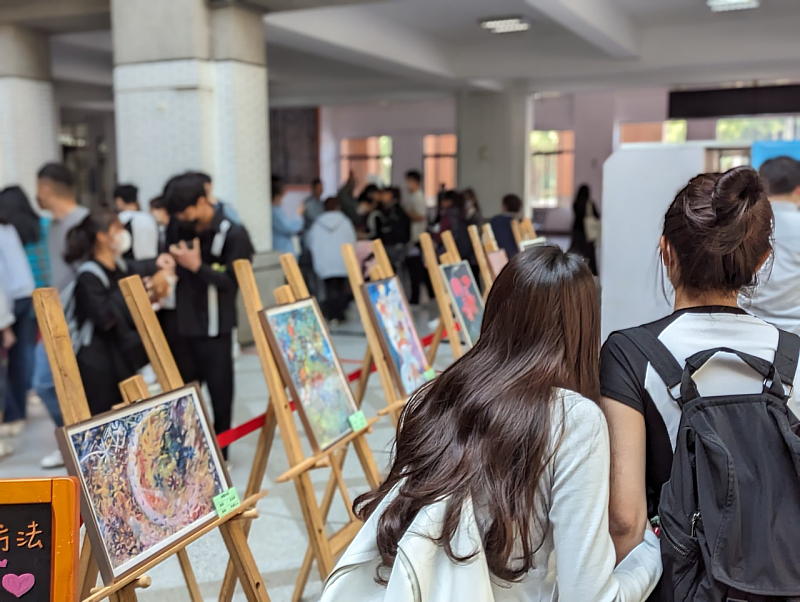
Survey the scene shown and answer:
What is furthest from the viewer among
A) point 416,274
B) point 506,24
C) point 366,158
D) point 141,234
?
point 366,158

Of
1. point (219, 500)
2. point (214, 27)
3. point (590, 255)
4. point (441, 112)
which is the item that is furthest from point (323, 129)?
point (219, 500)

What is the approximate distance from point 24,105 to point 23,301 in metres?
3.59

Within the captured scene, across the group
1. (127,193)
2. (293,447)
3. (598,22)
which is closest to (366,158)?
(598,22)

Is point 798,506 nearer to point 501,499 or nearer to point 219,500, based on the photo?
point 501,499

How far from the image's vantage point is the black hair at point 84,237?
3.40m

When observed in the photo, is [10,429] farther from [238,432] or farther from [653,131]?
[653,131]

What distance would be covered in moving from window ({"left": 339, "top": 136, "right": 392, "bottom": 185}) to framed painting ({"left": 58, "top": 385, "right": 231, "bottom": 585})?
663 inches

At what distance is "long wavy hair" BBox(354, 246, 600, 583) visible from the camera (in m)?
1.26

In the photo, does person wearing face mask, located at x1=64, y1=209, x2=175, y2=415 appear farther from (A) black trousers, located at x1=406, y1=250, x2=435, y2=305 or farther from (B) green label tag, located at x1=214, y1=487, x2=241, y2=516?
(A) black trousers, located at x1=406, y1=250, x2=435, y2=305

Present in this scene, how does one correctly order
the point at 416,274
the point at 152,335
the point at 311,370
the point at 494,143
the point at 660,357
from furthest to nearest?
the point at 494,143
the point at 416,274
the point at 311,370
the point at 152,335
the point at 660,357

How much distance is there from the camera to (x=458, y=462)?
1297 mm

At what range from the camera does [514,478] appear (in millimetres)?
1269

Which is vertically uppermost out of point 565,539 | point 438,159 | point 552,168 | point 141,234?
point 438,159

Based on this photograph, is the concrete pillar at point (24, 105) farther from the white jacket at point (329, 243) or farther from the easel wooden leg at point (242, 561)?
the easel wooden leg at point (242, 561)
